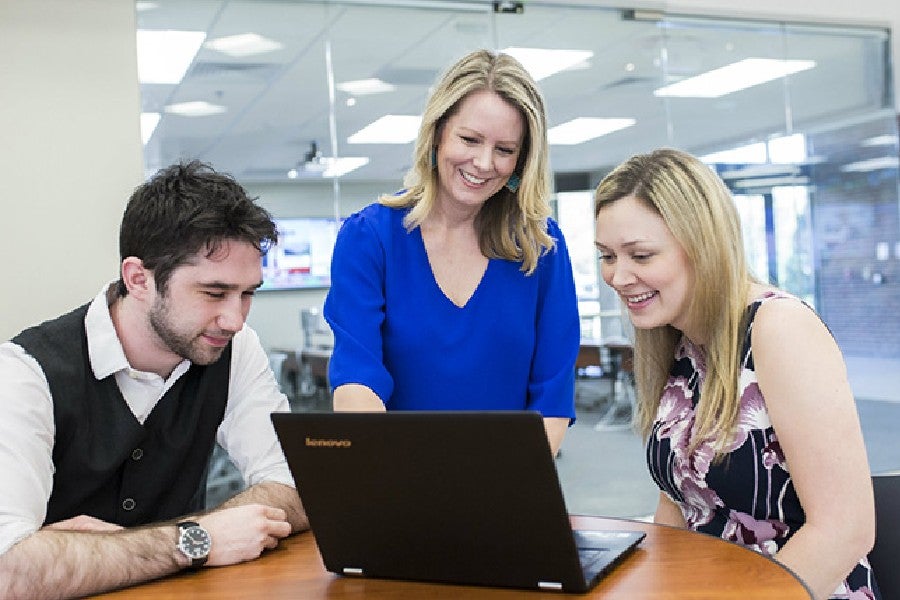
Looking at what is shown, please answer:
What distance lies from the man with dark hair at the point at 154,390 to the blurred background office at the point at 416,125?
2.41 metres

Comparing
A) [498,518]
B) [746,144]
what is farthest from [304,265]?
[498,518]

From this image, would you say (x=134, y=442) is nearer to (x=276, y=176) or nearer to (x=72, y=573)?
(x=72, y=573)

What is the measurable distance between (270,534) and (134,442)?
400 millimetres

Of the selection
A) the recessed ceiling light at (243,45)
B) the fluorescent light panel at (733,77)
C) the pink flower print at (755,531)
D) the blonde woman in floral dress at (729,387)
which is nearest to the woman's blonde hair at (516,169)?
the blonde woman in floral dress at (729,387)

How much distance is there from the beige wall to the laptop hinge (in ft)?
11.5

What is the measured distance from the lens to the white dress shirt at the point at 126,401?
1610 mm

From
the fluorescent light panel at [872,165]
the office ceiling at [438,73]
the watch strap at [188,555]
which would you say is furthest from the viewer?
the fluorescent light panel at [872,165]

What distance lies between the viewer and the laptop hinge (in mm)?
1284

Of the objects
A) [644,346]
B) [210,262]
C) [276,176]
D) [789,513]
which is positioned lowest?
[789,513]

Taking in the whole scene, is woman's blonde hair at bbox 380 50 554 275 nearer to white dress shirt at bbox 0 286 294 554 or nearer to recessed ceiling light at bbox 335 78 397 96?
white dress shirt at bbox 0 286 294 554

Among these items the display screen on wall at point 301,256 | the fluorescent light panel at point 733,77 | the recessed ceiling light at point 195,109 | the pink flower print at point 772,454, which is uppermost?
the fluorescent light panel at point 733,77

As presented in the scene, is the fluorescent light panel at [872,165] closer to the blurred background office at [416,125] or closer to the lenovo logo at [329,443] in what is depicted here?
the blurred background office at [416,125]

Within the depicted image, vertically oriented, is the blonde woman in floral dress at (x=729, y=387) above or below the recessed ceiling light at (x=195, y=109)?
below

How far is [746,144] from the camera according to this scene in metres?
5.88
